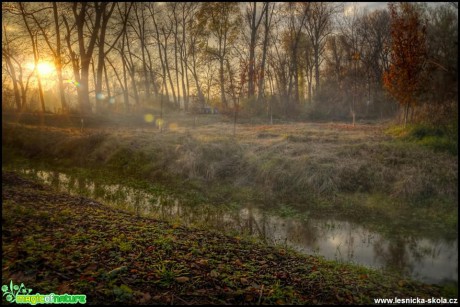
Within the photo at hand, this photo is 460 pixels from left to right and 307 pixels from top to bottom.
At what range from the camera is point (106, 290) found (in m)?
3.64

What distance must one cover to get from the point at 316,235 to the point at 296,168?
383 cm

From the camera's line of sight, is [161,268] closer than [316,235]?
Yes

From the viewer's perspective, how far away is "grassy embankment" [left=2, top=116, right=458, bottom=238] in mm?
8656

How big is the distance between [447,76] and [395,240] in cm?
1178

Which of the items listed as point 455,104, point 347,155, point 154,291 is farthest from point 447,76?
point 154,291

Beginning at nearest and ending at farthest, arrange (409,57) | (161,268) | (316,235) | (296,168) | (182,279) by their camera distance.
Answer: (182,279), (161,268), (316,235), (296,168), (409,57)

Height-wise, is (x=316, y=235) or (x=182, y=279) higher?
(x=182, y=279)

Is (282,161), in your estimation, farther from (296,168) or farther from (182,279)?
(182,279)

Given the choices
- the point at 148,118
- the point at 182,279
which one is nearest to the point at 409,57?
the point at 182,279

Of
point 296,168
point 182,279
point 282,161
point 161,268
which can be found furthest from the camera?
point 282,161

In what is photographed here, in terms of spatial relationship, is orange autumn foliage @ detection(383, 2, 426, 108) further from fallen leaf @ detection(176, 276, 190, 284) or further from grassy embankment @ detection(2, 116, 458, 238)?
fallen leaf @ detection(176, 276, 190, 284)

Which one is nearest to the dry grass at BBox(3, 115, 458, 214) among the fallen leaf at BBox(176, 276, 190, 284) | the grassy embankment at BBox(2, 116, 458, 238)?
the grassy embankment at BBox(2, 116, 458, 238)

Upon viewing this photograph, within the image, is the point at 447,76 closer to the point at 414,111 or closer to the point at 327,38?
the point at 414,111

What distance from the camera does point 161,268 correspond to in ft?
14.6
